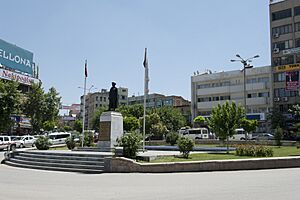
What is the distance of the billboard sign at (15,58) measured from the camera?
55694 mm

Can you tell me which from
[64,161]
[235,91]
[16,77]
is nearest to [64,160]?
[64,161]

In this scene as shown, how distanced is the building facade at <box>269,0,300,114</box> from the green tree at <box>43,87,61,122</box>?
35.4 metres

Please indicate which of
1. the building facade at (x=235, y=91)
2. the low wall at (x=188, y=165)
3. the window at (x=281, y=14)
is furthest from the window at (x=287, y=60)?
the low wall at (x=188, y=165)

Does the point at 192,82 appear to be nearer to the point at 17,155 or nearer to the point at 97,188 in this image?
the point at 17,155

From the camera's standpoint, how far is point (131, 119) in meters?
56.8

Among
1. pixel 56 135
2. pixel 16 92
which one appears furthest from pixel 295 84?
pixel 16 92

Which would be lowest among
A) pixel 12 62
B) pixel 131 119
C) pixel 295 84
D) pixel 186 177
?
pixel 186 177

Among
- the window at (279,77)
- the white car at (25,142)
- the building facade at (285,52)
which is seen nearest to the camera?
the white car at (25,142)

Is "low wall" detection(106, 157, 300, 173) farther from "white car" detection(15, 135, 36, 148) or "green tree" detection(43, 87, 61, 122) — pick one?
"green tree" detection(43, 87, 61, 122)

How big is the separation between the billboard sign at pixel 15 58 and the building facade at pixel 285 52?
1665 inches

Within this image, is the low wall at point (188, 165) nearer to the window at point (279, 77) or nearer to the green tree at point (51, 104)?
the green tree at point (51, 104)

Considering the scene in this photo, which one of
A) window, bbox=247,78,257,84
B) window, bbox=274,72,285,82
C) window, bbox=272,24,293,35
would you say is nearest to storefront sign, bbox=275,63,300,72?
window, bbox=274,72,285,82

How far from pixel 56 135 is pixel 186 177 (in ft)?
107

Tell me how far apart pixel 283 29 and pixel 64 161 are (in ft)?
169
